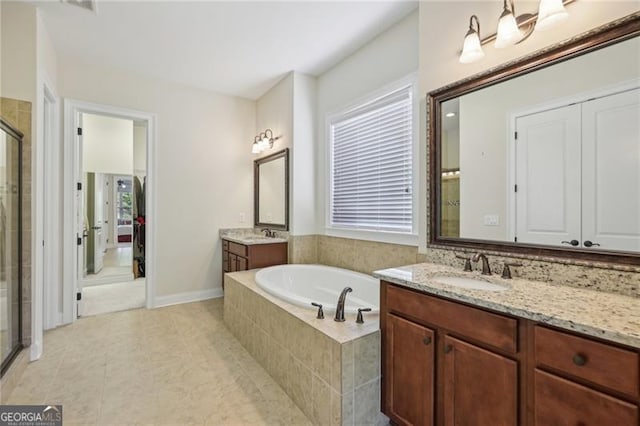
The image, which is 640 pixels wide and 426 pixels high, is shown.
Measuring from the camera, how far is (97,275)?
4.85 m

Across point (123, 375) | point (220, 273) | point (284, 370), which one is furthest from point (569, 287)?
point (220, 273)

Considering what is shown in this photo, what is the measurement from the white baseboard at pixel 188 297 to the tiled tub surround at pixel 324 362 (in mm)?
2030

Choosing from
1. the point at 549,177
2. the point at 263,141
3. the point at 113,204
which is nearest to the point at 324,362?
the point at 549,177

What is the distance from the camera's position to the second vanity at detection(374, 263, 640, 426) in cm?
90

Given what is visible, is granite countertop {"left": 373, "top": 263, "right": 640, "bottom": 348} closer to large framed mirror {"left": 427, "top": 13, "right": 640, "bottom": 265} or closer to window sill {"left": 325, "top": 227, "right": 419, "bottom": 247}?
large framed mirror {"left": 427, "top": 13, "right": 640, "bottom": 265}

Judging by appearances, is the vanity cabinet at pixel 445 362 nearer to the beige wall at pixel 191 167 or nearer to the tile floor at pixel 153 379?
the tile floor at pixel 153 379

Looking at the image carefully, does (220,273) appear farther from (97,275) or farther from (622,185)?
(622,185)

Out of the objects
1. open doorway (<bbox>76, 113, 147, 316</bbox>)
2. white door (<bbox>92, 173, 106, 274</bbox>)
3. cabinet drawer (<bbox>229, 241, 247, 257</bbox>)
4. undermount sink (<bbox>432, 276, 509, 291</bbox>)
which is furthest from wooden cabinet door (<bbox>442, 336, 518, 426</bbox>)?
white door (<bbox>92, 173, 106, 274</bbox>)

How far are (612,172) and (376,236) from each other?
1.71m

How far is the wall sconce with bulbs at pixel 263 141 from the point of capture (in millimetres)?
3850

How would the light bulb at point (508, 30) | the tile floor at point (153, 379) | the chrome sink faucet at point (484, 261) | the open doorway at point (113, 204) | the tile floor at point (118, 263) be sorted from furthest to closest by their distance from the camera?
the tile floor at point (118, 263) < the open doorway at point (113, 204) < the tile floor at point (153, 379) < the chrome sink faucet at point (484, 261) < the light bulb at point (508, 30)

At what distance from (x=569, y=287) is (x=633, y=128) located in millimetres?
710

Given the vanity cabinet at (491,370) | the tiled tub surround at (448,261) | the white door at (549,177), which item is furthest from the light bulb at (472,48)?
the vanity cabinet at (491,370)

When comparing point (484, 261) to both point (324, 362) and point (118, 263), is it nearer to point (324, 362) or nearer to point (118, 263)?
point (324, 362)
